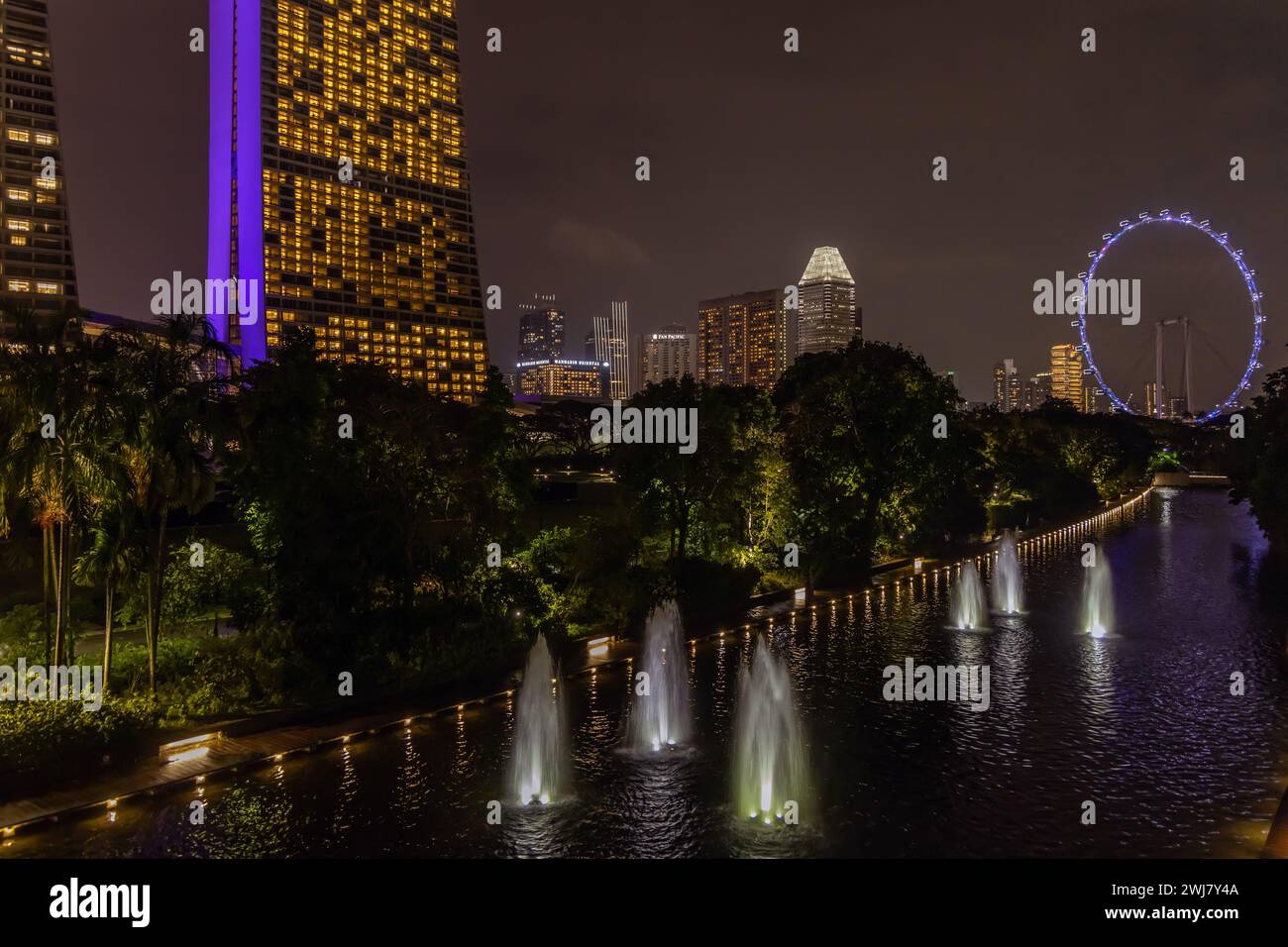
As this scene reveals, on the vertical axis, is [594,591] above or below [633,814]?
above

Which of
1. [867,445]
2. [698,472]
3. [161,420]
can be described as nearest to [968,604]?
[867,445]

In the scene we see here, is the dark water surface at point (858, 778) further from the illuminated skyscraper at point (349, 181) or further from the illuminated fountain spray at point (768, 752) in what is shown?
the illuminated skyscraper at point (349, 181)

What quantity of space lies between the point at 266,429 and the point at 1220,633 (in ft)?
95.4

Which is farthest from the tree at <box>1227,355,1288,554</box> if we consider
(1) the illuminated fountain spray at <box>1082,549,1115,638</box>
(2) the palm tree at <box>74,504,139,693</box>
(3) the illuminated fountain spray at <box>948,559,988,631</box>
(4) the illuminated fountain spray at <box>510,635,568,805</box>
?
(2) the palm tree at <box>74,504,139,693</box>

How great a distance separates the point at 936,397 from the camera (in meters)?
41.7

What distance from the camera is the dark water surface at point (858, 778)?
13.6m

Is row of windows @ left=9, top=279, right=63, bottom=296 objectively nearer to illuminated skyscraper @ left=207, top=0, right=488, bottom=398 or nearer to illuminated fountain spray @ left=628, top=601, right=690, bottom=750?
illuminated skyscraper @ left=207, top=0, right=488, bottom=398

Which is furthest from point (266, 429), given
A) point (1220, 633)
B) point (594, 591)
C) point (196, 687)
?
point (1220, 633)

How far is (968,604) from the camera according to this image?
31.7 meters

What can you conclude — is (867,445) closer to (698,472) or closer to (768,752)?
(698,472)

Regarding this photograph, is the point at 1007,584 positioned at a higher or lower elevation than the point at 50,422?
lower

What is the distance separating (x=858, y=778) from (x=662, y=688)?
647 cm
